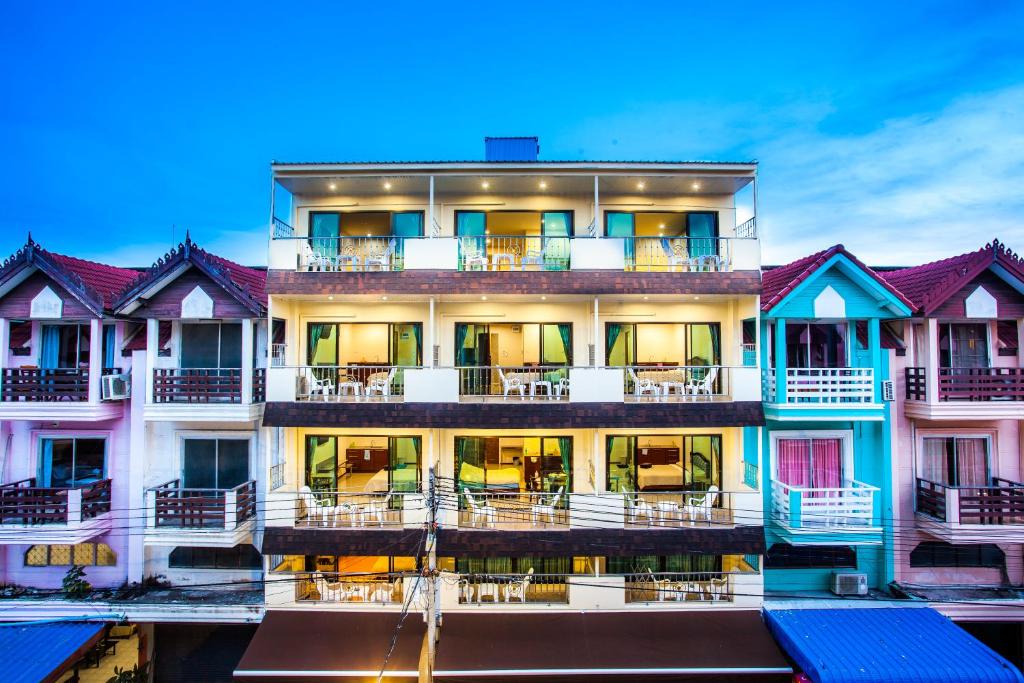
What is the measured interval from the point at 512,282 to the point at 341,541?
681 cm

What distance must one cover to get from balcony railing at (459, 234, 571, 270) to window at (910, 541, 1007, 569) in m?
11.2

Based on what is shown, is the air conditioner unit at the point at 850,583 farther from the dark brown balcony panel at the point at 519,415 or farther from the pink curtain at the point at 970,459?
the dark brown balcony panel at the point at 519,415

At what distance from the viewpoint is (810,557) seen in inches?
462

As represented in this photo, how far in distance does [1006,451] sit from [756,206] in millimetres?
8930

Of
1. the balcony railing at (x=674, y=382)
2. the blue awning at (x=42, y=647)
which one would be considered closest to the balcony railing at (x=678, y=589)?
the balcony railing at (x=674, y=382)

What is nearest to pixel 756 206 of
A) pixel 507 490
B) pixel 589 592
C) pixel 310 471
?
pixel 507 490

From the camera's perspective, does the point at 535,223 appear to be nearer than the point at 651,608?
No

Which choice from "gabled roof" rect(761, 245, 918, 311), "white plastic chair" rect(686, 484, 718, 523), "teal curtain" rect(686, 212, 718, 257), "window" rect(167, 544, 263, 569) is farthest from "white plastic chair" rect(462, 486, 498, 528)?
"teal curtain" rect(686, 212, 718, 257)

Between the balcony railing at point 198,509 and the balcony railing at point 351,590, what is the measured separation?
204 centimetres

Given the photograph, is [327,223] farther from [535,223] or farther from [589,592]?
[589,592]

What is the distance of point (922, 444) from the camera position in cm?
1200

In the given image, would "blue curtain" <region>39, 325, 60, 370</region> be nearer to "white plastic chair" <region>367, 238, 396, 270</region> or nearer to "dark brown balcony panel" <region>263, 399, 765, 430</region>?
"dark brown balcony panel" <region>263, 399, 765, 430</region>

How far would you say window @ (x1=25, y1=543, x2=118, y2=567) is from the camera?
12.0m

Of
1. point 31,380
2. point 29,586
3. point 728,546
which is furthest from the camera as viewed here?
point 29,586
